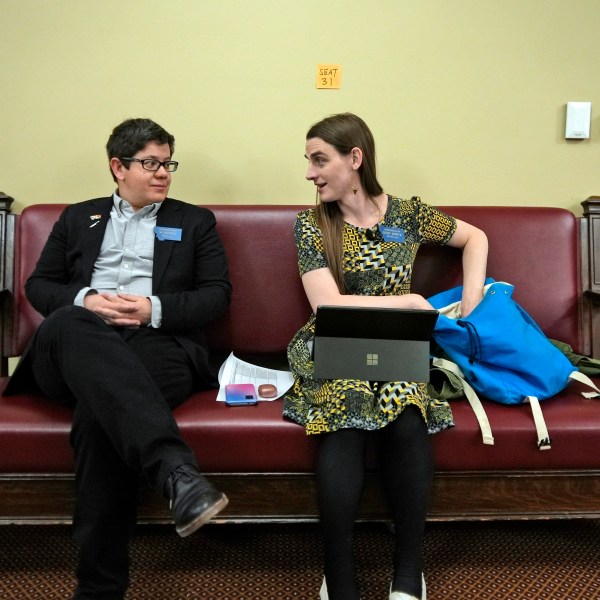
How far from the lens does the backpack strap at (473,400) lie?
1.34 metres

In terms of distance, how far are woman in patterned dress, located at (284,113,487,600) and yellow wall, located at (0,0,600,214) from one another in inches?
18.6

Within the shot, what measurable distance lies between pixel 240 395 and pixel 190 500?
1.22 feet

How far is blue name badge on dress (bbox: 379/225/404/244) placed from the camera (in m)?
1.64

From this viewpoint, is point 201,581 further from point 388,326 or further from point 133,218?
point 133,218

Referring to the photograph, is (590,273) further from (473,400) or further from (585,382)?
(473,400)

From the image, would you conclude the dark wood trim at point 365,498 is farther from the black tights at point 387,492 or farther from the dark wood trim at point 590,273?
the dark wood trim at point 590,273

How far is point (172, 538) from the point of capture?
5.25ft

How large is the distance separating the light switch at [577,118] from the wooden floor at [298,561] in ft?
4.42

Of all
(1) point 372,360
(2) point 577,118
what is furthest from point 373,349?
(2) point 577,118

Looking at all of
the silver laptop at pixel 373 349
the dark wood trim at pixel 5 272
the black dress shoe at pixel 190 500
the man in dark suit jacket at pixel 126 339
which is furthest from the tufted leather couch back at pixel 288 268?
the black dress shoe at pixel 190 500

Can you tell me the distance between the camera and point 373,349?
1355 mm

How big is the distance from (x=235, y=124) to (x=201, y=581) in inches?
58.7

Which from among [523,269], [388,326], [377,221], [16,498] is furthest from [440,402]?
[16,498]

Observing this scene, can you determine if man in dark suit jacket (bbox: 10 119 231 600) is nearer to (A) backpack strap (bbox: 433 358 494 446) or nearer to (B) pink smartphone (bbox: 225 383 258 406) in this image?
(B) pink smartphone (bbox: 225 383 258 406)
